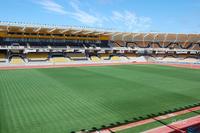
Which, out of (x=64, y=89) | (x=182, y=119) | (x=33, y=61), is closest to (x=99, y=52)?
(x=33, y=61)

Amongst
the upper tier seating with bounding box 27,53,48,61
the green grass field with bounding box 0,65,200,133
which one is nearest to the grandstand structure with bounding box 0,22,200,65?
the upper tier seating with bounding box 27,53,48,61

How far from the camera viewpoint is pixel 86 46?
61.6m

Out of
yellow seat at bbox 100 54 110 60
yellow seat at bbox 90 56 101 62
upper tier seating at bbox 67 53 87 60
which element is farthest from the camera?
yellow seat at bbox 100 54 110 60

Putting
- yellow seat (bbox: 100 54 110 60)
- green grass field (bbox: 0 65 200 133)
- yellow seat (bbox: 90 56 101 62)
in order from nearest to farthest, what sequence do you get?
1. green grass field (bbox: 0 65 200 133)
2. yellow seat (bbox: 90 56 101 62)
3. yellow seat (bbox: 100 54 110 60)

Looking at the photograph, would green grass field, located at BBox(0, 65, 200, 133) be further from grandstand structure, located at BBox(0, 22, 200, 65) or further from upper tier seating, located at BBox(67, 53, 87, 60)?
upper tier seating, located at BBox(67, 53, 87, 60)

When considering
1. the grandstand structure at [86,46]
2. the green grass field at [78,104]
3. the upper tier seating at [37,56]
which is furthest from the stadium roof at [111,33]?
the green grass field at [78,104]

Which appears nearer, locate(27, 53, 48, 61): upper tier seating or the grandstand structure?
the grandstand structure

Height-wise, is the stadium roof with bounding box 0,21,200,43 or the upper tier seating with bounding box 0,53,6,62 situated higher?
the stadium roof with bounding box 0,21,200,43

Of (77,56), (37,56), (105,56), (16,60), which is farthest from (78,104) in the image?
(105,56)

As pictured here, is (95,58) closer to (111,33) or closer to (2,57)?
(111,33)

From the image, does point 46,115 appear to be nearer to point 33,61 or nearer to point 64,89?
point 64,89

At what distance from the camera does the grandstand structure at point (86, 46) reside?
170ft

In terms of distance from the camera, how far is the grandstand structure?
170 ft

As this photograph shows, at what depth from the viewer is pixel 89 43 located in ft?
207
